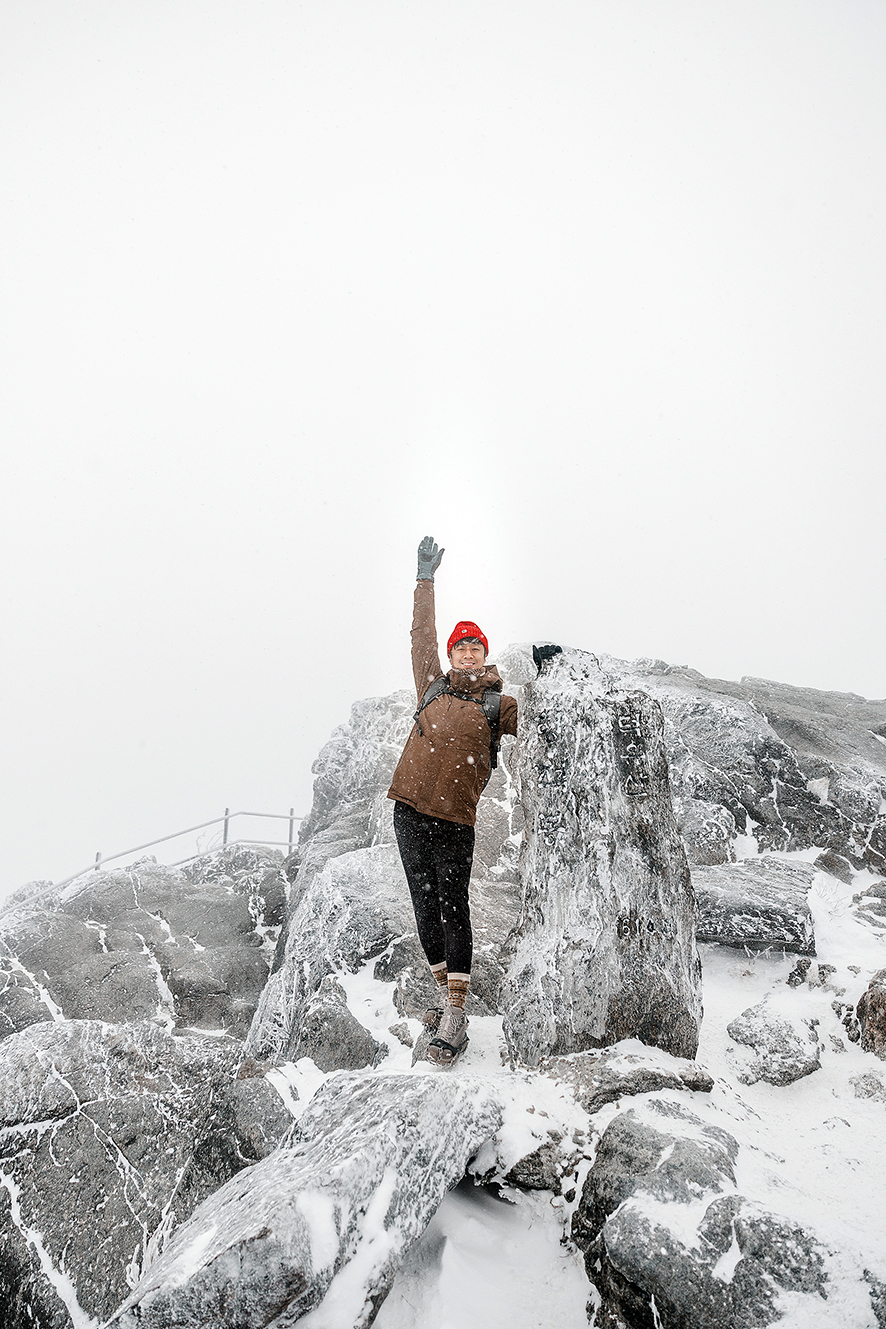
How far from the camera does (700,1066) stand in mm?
4445

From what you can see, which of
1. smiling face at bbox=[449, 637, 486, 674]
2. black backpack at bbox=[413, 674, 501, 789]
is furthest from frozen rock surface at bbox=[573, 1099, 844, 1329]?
smiling face at bbox=[449, 637, 486, 674]

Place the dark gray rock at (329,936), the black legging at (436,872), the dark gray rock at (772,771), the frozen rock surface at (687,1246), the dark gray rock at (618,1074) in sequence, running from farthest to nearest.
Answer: the dark gray rock at (772,771), the dark gray rock at (329,936), the black legging at (436,872), the dark gray rock at (618,1074), the frozen rock surface at (687,1246)

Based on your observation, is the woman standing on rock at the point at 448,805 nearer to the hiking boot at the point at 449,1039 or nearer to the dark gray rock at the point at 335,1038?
the hiking boot at the point at 449,1039

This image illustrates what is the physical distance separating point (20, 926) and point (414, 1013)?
10578mm

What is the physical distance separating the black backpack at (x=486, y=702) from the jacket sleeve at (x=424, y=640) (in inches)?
3.6

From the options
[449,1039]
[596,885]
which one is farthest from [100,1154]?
[596,885]

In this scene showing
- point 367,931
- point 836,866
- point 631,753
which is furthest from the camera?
point 836,866

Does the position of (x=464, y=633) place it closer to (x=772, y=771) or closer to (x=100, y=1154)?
(x=100, y=1154)

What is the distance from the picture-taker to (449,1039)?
179 inches

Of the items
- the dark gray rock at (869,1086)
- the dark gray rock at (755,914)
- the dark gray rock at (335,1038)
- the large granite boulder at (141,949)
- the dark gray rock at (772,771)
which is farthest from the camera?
the large granite boulder at (141,949)

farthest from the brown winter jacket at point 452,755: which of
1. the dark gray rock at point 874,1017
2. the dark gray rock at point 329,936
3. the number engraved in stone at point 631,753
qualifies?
the dark gray rock at point 874,1017

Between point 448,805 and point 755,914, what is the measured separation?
4.02m

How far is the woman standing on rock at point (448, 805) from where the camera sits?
4.70 meters

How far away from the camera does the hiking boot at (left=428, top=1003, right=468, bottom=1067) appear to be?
4.46 m
